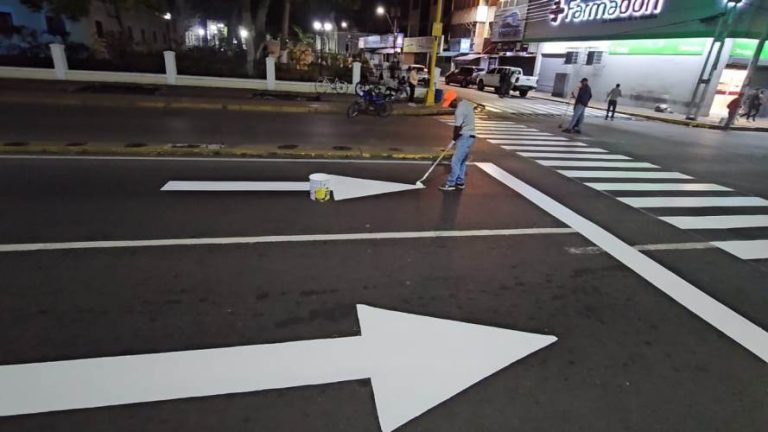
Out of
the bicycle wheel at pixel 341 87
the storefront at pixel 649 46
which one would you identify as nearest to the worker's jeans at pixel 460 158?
the bicycle wheel at pixel 341 87

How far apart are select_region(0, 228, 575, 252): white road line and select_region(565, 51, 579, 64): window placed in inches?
1268

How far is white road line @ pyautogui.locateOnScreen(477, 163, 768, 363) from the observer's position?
385cm

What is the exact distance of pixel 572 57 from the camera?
33.8 m

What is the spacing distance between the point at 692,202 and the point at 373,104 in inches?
459

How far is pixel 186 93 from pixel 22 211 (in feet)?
48.9

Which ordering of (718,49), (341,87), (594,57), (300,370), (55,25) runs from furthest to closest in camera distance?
(594,57), (55,25), (341,87), (718,49), (300,370)

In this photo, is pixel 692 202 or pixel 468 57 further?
pixel 468 57

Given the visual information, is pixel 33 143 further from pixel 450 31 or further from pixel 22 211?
pixel 450 31

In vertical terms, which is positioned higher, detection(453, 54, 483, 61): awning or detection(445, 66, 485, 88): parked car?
detection(453, 54, 483, 61): awning

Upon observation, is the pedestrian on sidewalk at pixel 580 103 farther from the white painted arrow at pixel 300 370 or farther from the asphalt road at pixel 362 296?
the white painted arrow at pixel 300 370

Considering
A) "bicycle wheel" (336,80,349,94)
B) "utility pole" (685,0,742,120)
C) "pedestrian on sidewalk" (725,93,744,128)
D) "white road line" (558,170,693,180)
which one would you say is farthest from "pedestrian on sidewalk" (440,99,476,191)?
"utility pole" (685,0,742,120)

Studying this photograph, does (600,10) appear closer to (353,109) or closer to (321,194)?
(353,109)

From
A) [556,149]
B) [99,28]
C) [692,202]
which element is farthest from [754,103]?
[99,28]

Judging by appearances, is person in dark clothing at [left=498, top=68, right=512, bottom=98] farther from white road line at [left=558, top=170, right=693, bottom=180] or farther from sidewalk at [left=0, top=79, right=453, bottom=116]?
white road line at [left=558, top=170, right=693, bottom=180]
